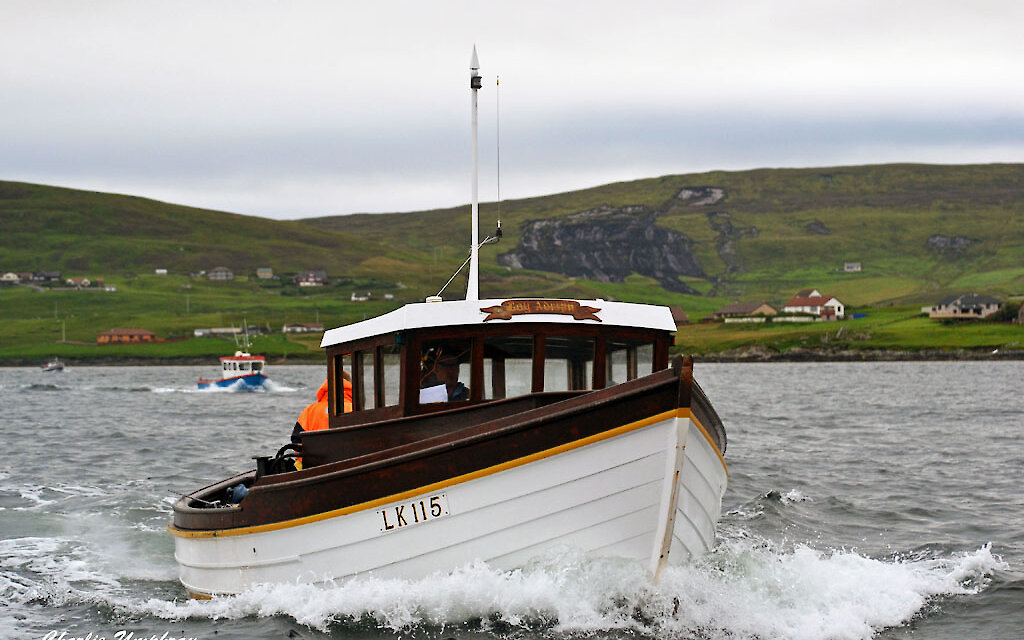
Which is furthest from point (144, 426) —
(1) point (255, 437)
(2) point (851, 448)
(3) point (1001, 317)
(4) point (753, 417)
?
(3) point (1001, 317)

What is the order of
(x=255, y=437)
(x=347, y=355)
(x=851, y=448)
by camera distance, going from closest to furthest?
(x=347, y=355) < (x=851, y=448) < (x=255, y=437)

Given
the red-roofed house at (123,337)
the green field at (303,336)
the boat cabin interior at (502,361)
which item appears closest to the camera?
the boat cabin interior at (502,361)

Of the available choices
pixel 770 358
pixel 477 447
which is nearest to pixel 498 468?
pixel 477 447

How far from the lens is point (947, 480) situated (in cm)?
2441

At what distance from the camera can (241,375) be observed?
286ft

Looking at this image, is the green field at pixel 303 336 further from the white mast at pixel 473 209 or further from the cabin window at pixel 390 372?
the cabin window at pixel 390 372

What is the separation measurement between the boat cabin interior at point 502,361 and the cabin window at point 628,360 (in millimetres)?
12

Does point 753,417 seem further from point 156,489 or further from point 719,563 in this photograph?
point 719,563

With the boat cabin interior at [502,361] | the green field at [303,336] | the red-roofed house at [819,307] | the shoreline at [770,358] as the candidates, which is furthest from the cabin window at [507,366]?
the red-roofed house at [819,307]

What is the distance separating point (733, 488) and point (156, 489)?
1232 centimetres

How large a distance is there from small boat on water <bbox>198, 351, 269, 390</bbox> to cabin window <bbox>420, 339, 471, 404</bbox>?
75249 millimetres

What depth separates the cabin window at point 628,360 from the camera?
13289mm

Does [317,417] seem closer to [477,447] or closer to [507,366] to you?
[507,366]

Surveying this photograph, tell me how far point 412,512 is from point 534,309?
103 inches
